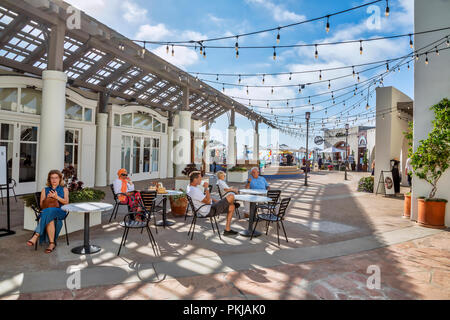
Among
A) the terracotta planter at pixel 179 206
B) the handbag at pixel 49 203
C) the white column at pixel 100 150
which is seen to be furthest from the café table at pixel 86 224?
the white column at pixel 100 150

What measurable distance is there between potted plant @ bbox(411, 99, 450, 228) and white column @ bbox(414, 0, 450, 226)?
0.18 m

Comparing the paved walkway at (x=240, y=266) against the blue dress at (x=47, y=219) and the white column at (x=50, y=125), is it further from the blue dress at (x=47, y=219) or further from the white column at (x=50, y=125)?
the white column at (x=50, y=125)

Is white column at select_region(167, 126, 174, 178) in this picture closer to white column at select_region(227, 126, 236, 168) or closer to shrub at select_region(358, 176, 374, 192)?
white column at select_region(227, 126, 236, 168)

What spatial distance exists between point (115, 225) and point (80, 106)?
694cm

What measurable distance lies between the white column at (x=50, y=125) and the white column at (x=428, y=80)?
8.17 metres

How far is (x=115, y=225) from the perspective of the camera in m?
5.61

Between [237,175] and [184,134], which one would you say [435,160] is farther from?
[237,175]

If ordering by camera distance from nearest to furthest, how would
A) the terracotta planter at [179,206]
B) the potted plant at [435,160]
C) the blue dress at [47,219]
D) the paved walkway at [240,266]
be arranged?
the paved walkway at [240,266], the blue dress at [47,219], the potted plant at [435,160], the terracotta planter at [179,206]

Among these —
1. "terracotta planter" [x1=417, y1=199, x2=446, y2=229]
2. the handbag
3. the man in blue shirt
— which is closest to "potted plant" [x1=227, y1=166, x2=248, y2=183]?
the man in blue shirt

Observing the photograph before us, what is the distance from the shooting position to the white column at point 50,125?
6289 millimetres

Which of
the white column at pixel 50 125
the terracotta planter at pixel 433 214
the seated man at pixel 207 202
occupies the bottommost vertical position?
the terracotta planter at pixel 433 214

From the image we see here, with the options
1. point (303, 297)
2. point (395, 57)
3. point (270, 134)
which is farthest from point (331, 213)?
point (270, 134)

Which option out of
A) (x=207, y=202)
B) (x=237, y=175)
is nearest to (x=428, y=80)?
(x=207, y=202)
